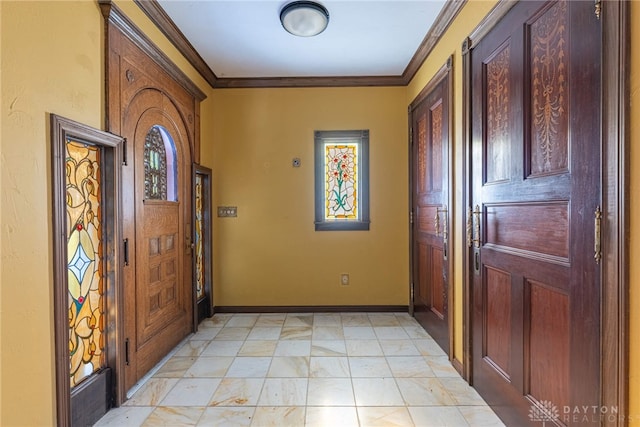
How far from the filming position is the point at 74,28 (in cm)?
163

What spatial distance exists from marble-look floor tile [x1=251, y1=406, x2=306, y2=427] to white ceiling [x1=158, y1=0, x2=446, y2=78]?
2.79 metres

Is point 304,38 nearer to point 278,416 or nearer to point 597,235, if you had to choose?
point 597,235

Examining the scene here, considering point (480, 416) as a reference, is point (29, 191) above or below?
above

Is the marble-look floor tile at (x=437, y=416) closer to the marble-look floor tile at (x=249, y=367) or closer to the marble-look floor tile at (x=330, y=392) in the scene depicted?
the marble-look floor tile at (x=330, y=392)

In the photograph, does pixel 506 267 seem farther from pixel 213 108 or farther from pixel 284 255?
pixel 213 108

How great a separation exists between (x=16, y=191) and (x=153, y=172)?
1.21 meters

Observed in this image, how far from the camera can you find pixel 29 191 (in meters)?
1.37

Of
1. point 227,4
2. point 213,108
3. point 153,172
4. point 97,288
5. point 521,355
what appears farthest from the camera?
point 213,108

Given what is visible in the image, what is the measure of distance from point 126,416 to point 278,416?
3.00ft

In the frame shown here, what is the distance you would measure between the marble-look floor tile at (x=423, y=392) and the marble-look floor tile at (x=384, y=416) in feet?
0.39

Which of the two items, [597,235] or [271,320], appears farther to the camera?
[271,320]

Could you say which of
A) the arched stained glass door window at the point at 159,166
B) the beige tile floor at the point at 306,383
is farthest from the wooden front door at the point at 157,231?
the beige tile floor at the point at 306,383

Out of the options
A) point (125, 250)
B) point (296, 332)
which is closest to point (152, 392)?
point (125, 250)

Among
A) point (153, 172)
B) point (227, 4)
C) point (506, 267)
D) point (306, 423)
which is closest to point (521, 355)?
point (506, 267)
